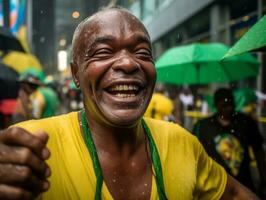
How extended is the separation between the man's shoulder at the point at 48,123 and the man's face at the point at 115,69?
128mm

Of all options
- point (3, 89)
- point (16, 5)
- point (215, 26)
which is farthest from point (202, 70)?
point (16, 5)

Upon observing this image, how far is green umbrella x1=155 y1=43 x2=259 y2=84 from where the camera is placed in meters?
5.80

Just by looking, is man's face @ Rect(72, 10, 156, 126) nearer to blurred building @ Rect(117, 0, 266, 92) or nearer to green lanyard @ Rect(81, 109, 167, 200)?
green lanyard @ Rect(81, 109, 167, 200)

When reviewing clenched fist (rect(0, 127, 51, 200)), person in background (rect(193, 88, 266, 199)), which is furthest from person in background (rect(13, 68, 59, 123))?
clenched fist (rect(0, 127, 51, 200))

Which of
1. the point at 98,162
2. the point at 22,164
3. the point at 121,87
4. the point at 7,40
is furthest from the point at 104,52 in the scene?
the point at 7,40

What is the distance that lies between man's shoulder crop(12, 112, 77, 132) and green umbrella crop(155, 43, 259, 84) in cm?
377

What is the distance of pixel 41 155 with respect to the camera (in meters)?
1.35

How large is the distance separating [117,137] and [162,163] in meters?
0.29

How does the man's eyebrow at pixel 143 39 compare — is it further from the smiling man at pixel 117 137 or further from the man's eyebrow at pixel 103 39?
the man's eyebrow at pixel 103 39

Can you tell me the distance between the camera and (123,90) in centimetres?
214

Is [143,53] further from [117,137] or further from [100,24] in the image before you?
[117,137]

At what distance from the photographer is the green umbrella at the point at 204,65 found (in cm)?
580

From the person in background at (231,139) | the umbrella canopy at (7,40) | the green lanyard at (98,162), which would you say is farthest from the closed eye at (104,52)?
the umbrella canopy at (7,40)

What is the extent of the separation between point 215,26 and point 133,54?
35.1ft
